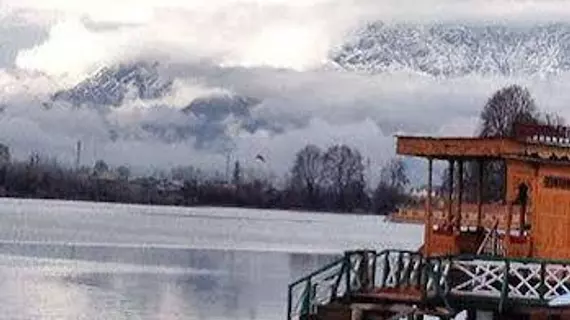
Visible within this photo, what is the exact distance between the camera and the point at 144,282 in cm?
9150

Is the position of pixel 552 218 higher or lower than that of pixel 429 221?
higher

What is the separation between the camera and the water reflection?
74125 mm

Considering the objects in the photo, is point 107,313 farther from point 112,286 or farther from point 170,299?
point 112,286

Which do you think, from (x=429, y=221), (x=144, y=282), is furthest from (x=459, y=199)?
(x=144, y=282)

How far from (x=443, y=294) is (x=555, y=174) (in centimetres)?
531

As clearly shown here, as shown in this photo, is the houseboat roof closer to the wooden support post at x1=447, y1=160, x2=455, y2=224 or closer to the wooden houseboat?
the wooden houseboat

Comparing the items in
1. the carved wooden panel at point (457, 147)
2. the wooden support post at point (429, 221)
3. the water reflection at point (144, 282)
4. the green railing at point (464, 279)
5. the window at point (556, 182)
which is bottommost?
the water reflection at point (144, 282)

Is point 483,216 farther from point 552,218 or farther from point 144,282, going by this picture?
point 144,282

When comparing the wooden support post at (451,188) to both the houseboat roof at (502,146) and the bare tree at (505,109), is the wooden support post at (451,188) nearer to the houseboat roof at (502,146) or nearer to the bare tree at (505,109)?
the houseboat roof at (502,146)

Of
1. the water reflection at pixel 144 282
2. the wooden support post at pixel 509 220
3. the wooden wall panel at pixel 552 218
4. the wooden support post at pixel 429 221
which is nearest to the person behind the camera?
the wooden support post at pixel 509 220

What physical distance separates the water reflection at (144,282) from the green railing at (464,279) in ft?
94.2

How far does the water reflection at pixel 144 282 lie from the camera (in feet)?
243

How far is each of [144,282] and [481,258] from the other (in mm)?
52242

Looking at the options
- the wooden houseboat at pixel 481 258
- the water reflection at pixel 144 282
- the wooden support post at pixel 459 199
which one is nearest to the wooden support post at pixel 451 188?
the wooden houseboat at pixel 481 258
